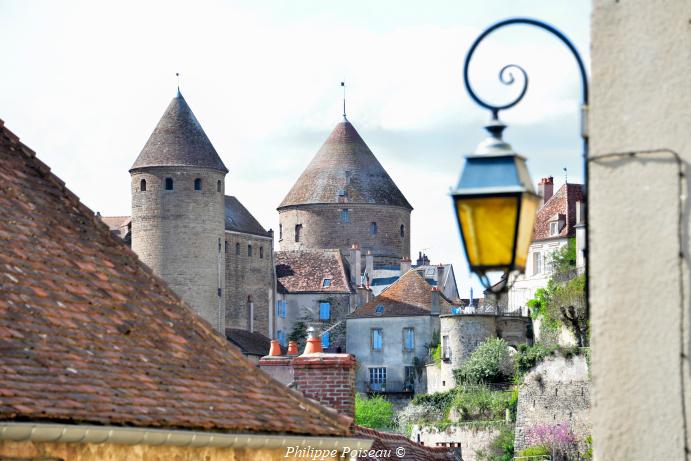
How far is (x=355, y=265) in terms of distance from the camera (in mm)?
91312

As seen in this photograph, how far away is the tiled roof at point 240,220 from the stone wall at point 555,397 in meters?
25.8

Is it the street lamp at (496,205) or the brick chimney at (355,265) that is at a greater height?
the brick chimney at (355,265)

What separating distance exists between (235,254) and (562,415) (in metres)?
26.9

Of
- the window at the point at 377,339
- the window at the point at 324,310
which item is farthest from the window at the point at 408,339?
the window at the point at 324,310

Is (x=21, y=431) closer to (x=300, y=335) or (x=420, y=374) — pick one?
(x=420, y=374)

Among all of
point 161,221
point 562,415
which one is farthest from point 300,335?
point 562,415

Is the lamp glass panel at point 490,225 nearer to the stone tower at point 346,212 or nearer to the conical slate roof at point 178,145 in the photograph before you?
the conical slate roof at point 178,145

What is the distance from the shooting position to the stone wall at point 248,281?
80.2m

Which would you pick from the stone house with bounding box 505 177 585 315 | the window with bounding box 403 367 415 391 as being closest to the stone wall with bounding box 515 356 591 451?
the stone house with bounding box 505 177 585 315

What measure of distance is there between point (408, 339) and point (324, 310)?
7.98 m

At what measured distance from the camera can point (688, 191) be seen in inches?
213

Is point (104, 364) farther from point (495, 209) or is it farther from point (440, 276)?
point (440, 276)

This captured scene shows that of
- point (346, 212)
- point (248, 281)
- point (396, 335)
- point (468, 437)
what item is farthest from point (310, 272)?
point (468, 437)

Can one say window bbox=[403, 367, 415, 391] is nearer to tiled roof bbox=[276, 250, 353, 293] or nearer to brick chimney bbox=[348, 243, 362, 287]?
tiled roof bbox=[276, 250, 353, 293]
